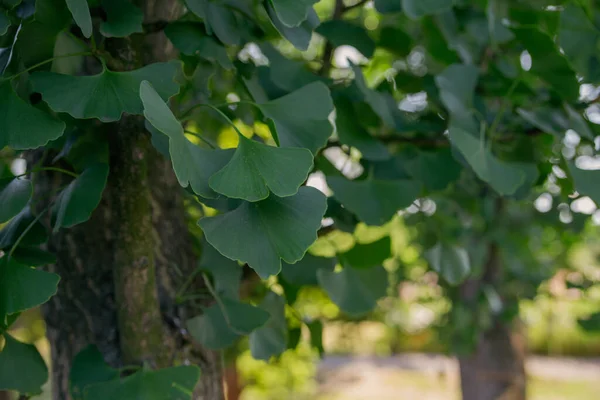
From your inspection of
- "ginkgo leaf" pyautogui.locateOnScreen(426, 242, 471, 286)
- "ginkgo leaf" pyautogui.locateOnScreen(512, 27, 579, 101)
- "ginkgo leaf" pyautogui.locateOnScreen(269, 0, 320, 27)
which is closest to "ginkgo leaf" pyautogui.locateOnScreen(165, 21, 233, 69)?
"ginkgo leaf" pyautogui.locateOnScreen(269, 0, 320, 27)

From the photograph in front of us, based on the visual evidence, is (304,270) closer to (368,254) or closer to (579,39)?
(368,254)

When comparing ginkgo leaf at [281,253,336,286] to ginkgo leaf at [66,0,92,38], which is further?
ginkgo leaf at [281,253,336,286]

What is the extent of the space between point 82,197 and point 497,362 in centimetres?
206

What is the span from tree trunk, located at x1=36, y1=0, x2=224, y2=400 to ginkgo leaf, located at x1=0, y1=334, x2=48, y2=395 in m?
0.08

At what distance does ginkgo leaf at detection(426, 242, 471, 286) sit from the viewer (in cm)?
87

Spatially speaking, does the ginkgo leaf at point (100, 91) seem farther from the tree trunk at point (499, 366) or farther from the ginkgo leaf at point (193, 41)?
the tree trunk at point (499, 366)

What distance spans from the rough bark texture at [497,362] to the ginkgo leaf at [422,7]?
1.71 m

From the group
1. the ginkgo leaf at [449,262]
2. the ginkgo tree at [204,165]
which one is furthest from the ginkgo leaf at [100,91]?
the ginkgo leaf at [449,262]

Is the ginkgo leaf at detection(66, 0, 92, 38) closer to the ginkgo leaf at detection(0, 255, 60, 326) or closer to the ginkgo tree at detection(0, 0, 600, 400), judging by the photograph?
the ginkgo tree at detection(0, 0, 600, 400)

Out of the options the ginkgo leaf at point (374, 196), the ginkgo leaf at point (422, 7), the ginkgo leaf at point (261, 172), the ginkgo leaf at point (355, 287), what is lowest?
the ginkgo leaf at point (355, 287)

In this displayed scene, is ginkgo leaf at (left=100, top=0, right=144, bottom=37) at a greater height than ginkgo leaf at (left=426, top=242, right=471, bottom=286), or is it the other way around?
ginkgo leaf at (left=100, top=0, right=144, bottom=37)

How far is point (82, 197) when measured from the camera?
505 mm

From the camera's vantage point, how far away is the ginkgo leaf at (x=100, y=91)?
0.44 meters

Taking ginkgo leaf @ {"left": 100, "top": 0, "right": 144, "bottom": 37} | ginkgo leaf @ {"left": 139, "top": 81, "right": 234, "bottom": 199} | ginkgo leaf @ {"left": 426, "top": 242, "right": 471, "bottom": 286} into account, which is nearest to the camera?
ginkgo leaf @ {"left": 139, "top": 81, "right": 234, "bottom": 199}
